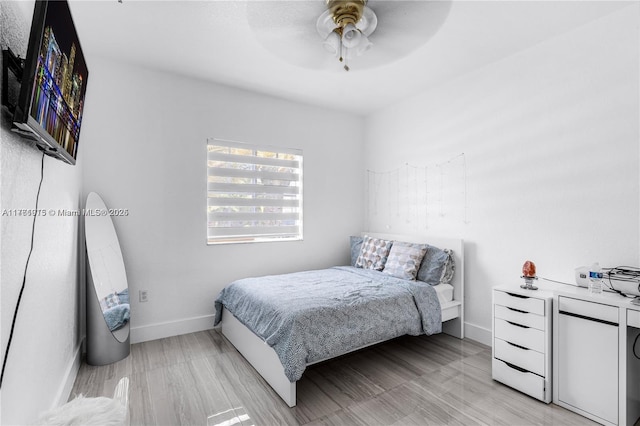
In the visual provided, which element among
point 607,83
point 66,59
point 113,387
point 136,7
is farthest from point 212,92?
point 607,83

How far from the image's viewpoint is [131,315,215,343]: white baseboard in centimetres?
305

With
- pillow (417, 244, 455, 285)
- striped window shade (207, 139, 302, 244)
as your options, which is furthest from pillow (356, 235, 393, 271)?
striped window shade (207, 139, 302, 244)

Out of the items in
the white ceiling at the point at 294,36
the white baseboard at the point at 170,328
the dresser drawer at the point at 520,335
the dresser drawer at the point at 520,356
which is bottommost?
the white baseboard at the point at 170,328

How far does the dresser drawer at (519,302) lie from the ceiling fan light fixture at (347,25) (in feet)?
6.49

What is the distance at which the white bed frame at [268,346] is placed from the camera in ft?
7.09

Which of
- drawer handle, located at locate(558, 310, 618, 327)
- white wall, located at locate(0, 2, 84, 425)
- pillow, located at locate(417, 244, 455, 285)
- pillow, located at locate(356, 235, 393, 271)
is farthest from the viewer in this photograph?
pillow, located at locate(356, 235, 393, 271)

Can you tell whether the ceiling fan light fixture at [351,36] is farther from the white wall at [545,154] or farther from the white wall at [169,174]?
the white wall at [169,174]

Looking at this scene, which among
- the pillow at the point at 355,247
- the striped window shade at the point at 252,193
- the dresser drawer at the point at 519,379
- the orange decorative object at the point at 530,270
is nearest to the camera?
the dresser drawer at the point at 519,379

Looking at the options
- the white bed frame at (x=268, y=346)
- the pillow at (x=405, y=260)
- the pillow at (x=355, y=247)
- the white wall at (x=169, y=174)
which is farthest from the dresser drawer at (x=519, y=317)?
the white wall at (x=169, y=174)

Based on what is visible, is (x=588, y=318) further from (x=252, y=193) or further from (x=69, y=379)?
(x=69, y=379)

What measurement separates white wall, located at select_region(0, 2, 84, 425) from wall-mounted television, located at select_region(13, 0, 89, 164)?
0.09 metres

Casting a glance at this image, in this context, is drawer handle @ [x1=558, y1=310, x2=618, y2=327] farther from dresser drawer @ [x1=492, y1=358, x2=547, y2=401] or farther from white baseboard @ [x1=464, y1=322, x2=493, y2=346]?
white baseboard @ [x1=464, y1=322, x2=493, y2=346]

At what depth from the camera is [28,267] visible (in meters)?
1.36

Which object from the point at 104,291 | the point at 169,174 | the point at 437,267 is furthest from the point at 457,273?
the point at 104,291
